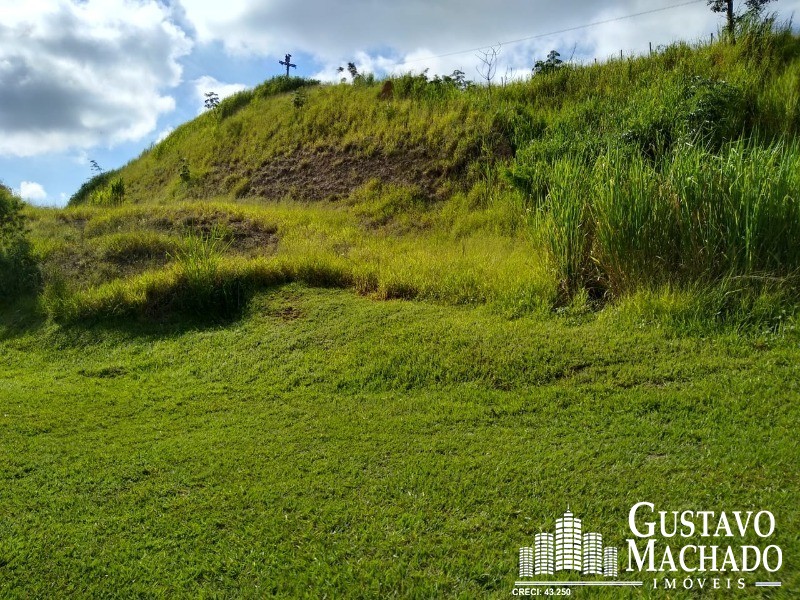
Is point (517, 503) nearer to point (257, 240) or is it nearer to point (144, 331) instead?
point (144, 331)

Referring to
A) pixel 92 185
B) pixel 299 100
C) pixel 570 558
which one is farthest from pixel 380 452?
pixel 92 185

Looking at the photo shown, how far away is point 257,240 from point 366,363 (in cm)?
630

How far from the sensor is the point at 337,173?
16109 mm

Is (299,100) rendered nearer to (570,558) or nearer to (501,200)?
(501,200)

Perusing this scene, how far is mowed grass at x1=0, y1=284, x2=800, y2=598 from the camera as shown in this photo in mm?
3244

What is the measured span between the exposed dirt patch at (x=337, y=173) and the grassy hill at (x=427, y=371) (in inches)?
89.6

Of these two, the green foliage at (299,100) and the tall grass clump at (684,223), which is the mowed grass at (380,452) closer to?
the tall grass clump at (684,223)

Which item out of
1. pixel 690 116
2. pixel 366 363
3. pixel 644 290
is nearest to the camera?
pixel 366 363

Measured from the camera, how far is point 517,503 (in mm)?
3576

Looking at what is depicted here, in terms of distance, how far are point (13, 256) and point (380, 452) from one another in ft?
29.8

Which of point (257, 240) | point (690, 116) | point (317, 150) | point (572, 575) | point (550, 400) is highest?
point (317, 150)

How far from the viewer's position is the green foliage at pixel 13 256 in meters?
9.75

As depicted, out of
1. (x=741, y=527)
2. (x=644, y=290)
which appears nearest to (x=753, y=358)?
(x=644, y=290)

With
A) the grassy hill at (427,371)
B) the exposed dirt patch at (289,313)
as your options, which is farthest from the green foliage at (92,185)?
the exposed dirt patch at (289,313)
